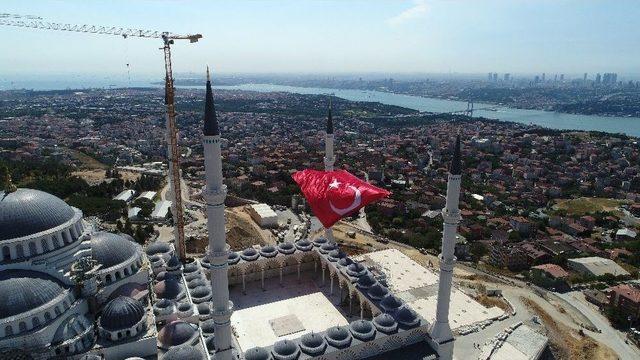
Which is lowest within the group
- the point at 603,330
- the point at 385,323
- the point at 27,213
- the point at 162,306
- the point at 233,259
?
the point at 603,330

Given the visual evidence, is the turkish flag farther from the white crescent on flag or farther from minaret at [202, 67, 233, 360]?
minaret at [202, 67, 233, 360]

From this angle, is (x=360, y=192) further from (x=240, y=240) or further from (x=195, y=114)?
(x=195, y=114)

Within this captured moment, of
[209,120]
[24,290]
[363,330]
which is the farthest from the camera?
[363,330]

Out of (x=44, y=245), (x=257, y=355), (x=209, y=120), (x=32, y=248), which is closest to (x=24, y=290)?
(x=32, y=248)

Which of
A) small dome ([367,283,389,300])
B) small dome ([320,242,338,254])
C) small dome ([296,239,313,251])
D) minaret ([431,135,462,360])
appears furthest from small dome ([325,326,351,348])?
small dome ([296,239,313,251])

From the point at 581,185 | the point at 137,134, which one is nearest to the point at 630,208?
the point at 581,185

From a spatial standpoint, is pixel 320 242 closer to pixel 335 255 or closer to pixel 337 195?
pixel 335 255
